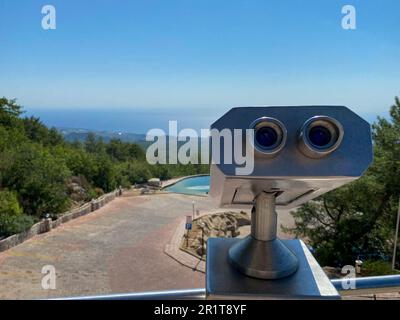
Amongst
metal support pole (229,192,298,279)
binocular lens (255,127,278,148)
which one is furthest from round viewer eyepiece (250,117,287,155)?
metal support pole (229,192,298,279)

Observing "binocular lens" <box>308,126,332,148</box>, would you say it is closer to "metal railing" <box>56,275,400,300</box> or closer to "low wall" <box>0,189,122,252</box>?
"metal railing" <box>56,275,400,300</box>

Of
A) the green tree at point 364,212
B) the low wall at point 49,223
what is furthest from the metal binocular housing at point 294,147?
the low wall at point 49,223

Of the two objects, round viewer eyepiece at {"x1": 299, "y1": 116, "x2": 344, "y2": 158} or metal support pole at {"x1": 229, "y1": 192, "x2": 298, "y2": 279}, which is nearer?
round viewer eyepiece at {"x1": 299, "y1": 116, "x2": 344, "y2": 158}

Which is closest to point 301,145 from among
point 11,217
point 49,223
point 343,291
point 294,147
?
point 294,147

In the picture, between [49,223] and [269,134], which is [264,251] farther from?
[49,223]

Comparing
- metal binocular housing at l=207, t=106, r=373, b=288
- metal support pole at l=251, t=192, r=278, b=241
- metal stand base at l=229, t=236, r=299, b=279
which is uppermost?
metal binocular housing at l=207, t=106, r=373, b=288

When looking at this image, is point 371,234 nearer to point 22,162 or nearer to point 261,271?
point 261,271

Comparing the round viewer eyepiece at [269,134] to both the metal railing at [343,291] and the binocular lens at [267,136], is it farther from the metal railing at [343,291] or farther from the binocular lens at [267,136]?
the metal railing at [343,291]
